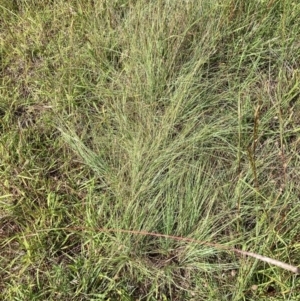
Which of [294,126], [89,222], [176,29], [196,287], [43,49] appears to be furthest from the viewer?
[43,49]

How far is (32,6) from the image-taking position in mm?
2436

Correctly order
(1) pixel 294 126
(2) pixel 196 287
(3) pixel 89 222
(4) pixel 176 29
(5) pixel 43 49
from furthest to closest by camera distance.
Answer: (5) pixel 43 49 < (4) pixel 176 29 < (1) pixel 294 126 < (3) pixel 89 222 < (2) pixel 196 287

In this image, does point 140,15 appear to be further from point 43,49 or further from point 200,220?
point 200,220

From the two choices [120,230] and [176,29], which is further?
[176,29]

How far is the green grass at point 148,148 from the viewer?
168cm

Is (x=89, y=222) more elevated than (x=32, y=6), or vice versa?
(x=32, y=6)

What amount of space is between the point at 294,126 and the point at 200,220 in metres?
0.59

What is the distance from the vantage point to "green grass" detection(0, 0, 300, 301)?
5.52ft

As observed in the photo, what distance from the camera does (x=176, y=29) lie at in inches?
85.0

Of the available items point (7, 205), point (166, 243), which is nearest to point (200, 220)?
point (166, 243)

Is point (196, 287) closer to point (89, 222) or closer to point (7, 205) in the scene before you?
point (89, 222)

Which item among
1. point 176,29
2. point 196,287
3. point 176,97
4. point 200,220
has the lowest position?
point 196,287

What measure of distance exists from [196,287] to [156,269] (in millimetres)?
153

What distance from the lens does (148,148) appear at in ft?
6.13
